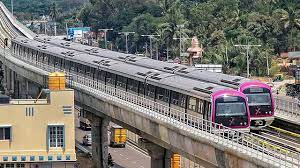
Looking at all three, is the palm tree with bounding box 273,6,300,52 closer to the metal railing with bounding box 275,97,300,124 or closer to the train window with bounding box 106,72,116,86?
the train window with bounding box 106,72,116,86

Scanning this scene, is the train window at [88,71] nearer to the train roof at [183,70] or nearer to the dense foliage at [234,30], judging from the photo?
Answer: the train roof at [183,70]

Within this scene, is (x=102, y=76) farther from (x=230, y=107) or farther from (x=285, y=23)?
(x=285, y=23)

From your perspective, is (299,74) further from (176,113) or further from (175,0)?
(175,0)

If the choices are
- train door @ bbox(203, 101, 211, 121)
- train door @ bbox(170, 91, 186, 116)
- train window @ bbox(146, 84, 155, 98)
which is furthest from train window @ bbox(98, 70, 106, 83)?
train door @ bbox(203, 101, 211, 121)

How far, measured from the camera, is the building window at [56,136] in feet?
136

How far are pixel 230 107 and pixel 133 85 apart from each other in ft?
56.1

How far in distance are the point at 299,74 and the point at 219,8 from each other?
204ft

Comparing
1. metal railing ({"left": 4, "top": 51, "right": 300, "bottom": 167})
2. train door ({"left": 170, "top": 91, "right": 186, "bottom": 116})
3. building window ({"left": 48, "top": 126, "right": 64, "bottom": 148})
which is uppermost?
train door ({"left": 170, "top": 91, "right": 186, "bottom": 116})

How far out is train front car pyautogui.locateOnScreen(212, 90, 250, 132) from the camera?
40.1 metres

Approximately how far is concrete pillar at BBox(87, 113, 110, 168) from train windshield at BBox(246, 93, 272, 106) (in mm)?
23473

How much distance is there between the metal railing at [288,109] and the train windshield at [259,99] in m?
4.76

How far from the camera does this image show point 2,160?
40875 millimetres

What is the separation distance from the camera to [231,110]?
132 feet

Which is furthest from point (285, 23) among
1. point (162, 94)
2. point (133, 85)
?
point (162, 94)
